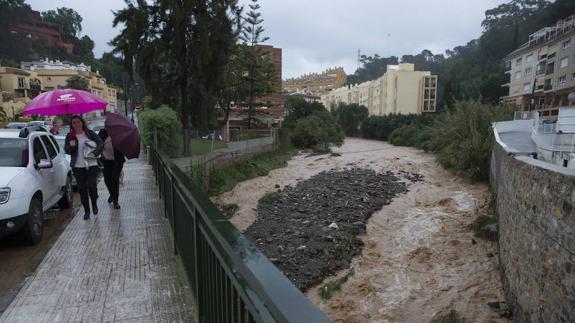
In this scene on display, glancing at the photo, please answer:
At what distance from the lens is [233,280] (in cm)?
179

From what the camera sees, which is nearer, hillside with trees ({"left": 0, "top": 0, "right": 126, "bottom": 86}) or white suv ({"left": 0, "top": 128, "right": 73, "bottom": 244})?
white suv ({"left": 0, "top": 128, "right": 73, "bottom": 244})

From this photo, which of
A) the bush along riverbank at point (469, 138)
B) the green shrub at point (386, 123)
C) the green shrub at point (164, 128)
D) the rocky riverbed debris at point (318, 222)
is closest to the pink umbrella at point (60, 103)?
the rocky riverbed debris at point (318, 222)

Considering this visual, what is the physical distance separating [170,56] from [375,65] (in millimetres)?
147359

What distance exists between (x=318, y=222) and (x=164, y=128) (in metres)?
7.62

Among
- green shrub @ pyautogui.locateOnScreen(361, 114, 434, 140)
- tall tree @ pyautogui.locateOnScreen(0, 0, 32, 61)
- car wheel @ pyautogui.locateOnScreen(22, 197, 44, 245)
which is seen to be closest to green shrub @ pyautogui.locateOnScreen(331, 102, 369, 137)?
green shrub @ pyautogui.locateOnScreen(361, 114, 434, 140)

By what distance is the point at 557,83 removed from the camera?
1937 inches

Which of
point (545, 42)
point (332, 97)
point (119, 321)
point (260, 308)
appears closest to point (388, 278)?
point (119, 321)

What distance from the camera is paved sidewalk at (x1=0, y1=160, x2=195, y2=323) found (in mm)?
3623

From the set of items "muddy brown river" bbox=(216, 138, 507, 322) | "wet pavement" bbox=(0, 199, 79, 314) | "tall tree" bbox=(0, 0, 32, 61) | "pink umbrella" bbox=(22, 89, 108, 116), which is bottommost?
"muddy brown river" bbox=(216, 138, 507, 322)

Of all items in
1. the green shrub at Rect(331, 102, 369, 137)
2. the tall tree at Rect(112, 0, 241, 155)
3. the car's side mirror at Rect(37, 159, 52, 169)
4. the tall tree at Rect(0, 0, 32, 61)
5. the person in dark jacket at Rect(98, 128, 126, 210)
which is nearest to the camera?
the car's side mirror at Rect(37, 159, 52, 169)

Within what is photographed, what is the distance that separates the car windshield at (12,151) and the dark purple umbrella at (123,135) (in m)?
1.47

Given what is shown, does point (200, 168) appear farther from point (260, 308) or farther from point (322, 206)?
point (260, 308)

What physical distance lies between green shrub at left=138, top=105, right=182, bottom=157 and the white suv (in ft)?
28.2

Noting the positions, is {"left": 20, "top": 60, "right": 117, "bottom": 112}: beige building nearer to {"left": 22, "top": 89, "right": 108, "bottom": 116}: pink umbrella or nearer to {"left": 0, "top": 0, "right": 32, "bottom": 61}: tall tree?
{"left": 0, "top": 0, "right": 32, "bottom": 61}: tall tree
